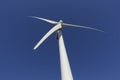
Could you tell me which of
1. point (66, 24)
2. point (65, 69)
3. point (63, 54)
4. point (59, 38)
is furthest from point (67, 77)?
point (66, 24)

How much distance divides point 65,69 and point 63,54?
2.95m

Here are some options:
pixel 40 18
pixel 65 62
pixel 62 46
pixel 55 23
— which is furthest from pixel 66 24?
pixel 65 62

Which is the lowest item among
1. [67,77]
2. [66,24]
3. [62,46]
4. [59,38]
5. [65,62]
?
[67,77]

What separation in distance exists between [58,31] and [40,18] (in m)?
5.21

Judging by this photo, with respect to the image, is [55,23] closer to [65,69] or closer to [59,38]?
[59,38]

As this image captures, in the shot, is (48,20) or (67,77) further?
(48,20)

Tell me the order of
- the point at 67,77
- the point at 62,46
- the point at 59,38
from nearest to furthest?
the point at 67,77 → the point at 62,46 → the point at 59,38

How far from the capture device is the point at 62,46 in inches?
1591

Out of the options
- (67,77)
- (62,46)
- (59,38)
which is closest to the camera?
(67,77)

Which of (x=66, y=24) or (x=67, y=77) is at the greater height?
(x=66, y=24)

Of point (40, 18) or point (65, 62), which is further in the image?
point (40, 18)

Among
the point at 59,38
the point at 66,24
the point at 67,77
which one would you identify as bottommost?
the point at 67,77

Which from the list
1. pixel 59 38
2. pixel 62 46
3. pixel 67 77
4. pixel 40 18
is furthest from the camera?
pixel 40 18

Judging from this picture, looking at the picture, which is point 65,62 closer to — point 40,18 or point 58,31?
point 58,31
